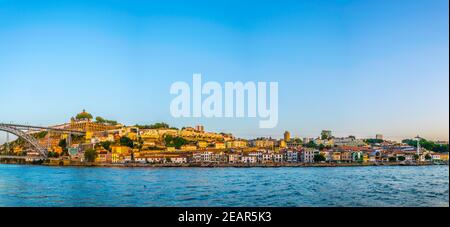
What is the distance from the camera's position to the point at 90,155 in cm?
1872

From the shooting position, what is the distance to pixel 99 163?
707 inches

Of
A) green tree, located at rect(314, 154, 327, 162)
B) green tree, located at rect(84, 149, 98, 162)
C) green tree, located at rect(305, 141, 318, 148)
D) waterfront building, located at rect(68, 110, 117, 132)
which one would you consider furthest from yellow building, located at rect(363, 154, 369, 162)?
waterfront building, located at rect(68, 110, 117, 132)

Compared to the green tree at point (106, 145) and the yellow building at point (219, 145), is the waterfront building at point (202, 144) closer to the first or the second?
the yellow building at point (219, 145)

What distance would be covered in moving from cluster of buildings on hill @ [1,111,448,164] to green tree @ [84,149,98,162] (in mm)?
159

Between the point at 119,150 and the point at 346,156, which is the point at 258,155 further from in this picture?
the point at 119,150

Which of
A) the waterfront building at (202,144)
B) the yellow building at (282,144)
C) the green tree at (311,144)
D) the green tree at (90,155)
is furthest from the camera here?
the green tree at (311,144)

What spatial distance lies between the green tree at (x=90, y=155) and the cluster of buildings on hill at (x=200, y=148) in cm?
16

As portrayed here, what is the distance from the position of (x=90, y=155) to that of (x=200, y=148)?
471cm

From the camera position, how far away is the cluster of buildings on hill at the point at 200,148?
18.2m

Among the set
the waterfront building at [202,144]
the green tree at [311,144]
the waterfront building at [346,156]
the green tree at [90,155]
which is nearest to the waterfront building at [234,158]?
the waterfront building at [202,144]

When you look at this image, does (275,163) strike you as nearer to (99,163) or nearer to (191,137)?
(191,137)

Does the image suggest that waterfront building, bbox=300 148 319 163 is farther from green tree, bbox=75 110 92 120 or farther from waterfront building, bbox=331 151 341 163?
green tree, bbox=75 110 92 120

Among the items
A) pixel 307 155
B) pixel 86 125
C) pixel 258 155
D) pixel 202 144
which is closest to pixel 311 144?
pixel 307 155

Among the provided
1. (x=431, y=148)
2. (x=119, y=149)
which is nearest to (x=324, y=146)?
(x=431, y=148)
